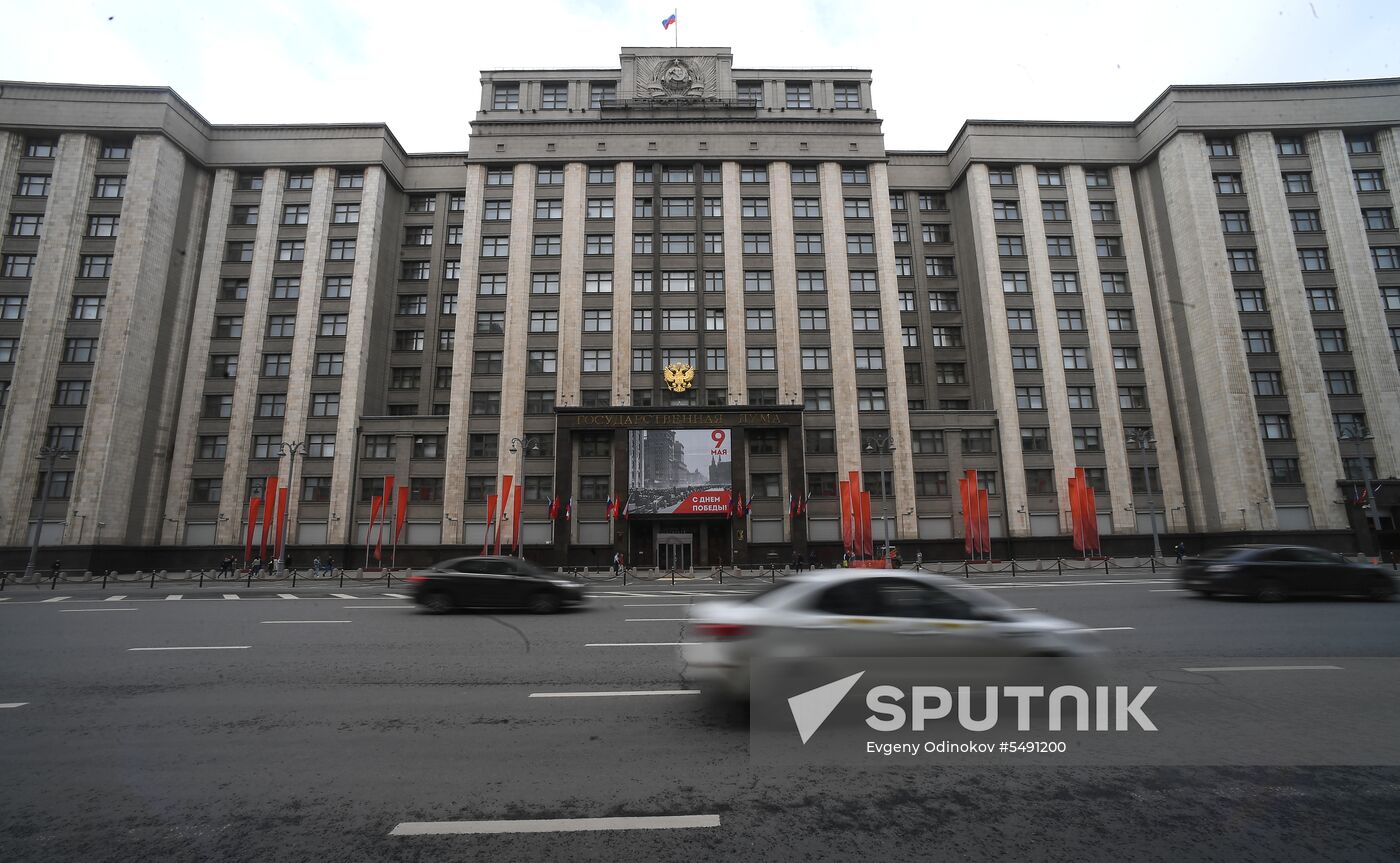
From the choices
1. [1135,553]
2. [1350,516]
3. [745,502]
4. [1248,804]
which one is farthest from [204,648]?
[1350,516]

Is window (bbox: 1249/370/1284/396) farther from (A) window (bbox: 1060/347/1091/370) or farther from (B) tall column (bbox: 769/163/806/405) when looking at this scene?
(B) tall column (bbox: 769/163/806/405)

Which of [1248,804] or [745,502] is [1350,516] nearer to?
[745,502]

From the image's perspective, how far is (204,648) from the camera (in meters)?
10.3

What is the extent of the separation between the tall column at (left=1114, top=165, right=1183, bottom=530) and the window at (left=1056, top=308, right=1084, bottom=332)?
2120 mm

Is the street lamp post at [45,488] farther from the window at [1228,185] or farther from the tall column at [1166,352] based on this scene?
the window at [1228,185]

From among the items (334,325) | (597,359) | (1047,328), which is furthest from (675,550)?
(1047,328)

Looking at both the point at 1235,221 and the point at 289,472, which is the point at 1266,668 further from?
the point at 1235,221

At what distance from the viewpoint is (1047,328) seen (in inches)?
1735

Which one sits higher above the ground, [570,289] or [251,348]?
[570,289]

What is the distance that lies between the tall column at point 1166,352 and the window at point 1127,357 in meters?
0.45

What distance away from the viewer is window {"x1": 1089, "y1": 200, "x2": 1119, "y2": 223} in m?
46.9

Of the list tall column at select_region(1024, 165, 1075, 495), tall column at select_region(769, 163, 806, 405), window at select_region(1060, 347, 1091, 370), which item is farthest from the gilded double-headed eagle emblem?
window at select_region(1060, 347, 1091, 370)

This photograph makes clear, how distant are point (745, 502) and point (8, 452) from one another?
46927 mm

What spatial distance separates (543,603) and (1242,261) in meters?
53.6
